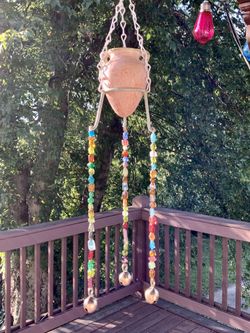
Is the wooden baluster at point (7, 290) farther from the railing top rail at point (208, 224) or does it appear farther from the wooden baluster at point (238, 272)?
the wooden baluster at point (238, 272)

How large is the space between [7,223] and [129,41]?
91.5 inches

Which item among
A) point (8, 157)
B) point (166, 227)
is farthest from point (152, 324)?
point (8, 157)

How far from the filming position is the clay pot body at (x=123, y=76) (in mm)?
1562

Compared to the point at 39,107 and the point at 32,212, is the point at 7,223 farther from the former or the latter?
the point at 39,107

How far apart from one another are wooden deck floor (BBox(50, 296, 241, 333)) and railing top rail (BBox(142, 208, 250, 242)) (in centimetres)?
64

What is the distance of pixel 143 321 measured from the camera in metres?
2.40

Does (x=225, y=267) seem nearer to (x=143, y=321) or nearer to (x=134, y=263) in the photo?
(x=143, y=321)

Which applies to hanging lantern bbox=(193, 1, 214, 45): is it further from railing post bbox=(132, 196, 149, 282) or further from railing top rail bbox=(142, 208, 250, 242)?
railing post bbox=(132, 196, 149, 282)

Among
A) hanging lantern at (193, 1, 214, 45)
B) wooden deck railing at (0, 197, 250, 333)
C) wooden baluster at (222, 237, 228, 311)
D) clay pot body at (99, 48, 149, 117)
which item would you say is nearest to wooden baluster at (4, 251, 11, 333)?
Result: wooden deck railing at (0, 197, 250, 333)

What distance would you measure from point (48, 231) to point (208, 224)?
3.57 ft

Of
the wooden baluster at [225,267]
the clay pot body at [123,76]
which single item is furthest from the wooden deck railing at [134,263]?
the clay pot body at [123,76]

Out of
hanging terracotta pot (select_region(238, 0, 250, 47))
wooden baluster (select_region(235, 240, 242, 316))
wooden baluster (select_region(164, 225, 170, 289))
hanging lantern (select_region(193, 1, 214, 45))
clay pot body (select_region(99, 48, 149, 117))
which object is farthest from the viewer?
wooden baluster (select_region(164, 225, 170, 289))

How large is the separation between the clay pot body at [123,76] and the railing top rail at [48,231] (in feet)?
3.25

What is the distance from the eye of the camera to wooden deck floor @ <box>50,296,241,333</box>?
90.1 inches
